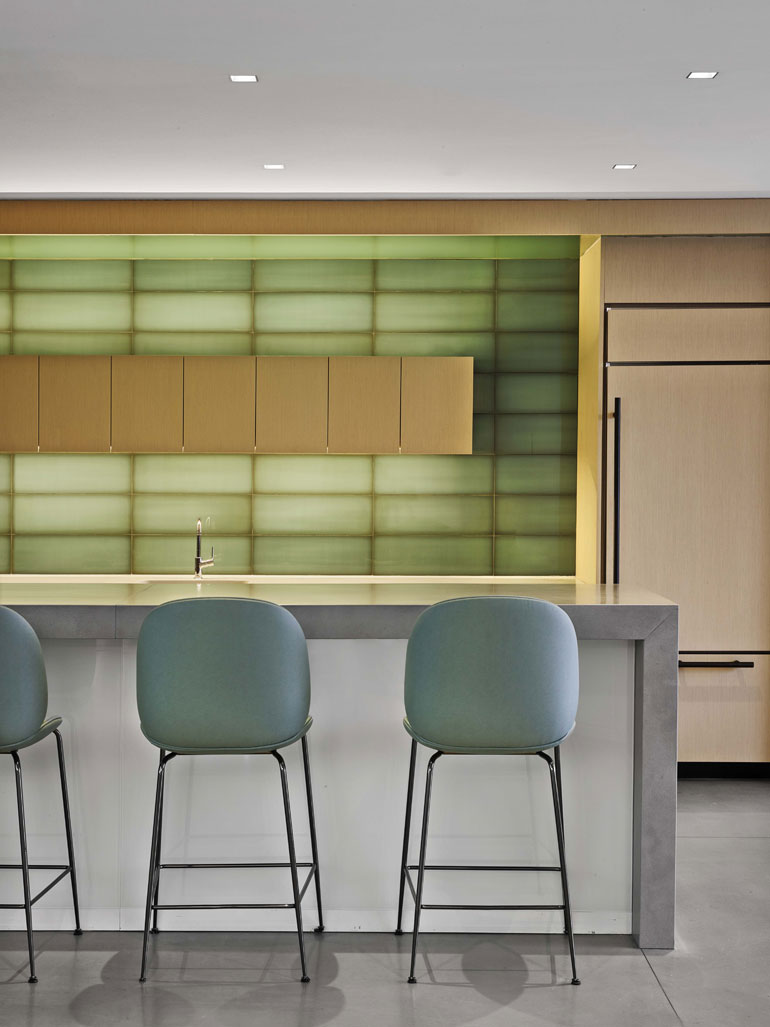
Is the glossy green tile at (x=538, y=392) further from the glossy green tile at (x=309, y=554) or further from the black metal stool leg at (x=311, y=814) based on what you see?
the black metal stool leg at (x=311, y=814)

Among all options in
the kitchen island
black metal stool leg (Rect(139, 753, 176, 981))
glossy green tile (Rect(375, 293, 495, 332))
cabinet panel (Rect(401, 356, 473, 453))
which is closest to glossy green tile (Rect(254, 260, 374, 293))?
glossy green tile (Rect(375, 293, 495, 332))

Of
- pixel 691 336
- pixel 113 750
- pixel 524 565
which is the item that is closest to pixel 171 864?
pixel 113 750

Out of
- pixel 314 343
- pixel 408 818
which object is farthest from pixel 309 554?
pixel 408 818

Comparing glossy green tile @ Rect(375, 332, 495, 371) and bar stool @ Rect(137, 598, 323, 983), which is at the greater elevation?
glossy green tile @ Rect(375, 332, 495, 371)

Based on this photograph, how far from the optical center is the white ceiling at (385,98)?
272 cm

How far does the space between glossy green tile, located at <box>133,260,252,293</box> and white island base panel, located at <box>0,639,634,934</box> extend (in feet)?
9.58

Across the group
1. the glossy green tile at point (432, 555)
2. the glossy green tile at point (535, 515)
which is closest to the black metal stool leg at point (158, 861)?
the glossy green tile at point (432, 555)

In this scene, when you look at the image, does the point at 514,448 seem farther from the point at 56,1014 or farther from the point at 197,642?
the point at 56,1014

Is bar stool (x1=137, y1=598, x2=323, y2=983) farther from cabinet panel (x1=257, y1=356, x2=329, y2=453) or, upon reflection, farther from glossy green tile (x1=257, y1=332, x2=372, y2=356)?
glossy green tile (x1=257, y1=332, x2=372, y2=356)

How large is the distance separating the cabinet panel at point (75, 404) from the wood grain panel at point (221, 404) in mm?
447

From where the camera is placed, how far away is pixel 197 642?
2.48m

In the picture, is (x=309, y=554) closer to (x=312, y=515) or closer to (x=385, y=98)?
(x=312, y=515)

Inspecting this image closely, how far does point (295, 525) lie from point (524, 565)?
1.30 metres

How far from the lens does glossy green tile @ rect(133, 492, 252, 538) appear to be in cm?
538
